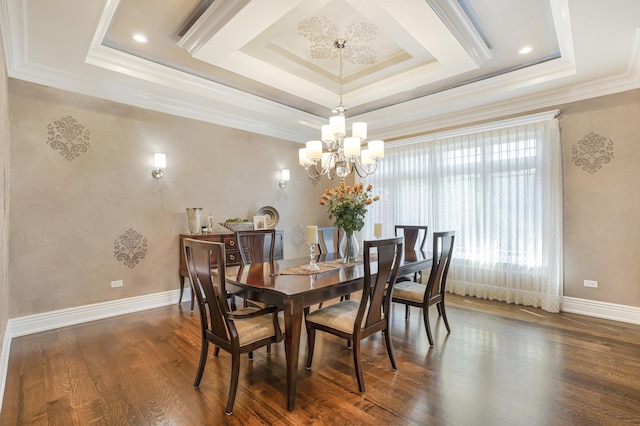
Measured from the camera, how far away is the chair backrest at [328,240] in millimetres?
3681

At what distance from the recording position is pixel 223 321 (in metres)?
1.95

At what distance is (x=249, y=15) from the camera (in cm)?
237

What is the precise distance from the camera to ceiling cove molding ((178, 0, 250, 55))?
7.58 ft

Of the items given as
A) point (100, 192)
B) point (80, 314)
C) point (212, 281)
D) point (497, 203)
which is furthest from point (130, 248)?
point (497, 203)

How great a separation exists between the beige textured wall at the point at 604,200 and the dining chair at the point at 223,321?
3803 millimetres

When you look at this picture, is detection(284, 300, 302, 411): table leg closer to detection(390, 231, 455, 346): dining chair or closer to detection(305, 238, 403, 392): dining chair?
detection(305, 238, 403, 392): dining chair

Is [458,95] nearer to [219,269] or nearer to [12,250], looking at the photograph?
[219,269]

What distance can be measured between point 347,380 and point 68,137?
12.4ft

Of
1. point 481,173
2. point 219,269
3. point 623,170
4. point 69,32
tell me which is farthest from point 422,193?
point 69,32

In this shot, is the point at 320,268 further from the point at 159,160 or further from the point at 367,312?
the point at 159,160

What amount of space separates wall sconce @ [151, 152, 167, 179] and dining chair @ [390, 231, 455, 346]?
3.21 m

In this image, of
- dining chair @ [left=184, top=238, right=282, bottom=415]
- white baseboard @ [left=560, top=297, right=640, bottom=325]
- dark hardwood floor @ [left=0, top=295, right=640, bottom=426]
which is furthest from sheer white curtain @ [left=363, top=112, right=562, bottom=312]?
dining chair @ [left=184, top=238, right=282, bottom=415]

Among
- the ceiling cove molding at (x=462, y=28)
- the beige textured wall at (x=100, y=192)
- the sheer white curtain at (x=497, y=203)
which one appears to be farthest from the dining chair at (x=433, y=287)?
the beige textured wall at (x=100, y=192)

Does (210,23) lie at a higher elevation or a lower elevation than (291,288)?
higher
